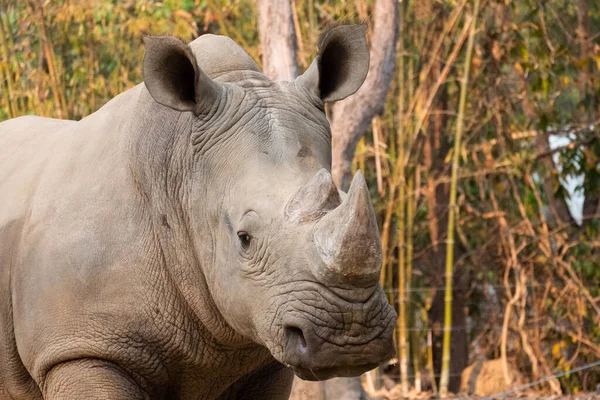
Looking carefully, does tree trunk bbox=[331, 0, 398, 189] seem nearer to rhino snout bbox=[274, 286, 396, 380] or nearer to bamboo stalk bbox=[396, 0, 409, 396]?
bamboo stalk bbox=[396, 0, 409, 396]

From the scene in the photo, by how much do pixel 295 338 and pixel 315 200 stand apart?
1.25ft

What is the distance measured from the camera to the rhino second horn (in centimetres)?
341

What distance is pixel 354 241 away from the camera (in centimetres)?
320

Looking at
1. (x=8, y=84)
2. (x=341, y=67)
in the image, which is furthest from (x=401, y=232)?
(x=341, y=67)

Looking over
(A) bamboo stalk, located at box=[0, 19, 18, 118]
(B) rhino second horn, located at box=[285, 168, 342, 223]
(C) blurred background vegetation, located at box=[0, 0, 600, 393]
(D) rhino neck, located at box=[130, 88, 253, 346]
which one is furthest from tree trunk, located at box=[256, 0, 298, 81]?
(B) rhino second horn, located at box=[285, 168, 342, 223]

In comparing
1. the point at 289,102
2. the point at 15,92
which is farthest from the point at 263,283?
the point at 15,92

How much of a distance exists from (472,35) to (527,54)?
1235mm

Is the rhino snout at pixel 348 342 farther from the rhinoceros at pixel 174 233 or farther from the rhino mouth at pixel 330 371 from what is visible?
the rhinoceros at pixel 174 233

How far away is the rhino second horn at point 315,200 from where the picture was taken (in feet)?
11.2

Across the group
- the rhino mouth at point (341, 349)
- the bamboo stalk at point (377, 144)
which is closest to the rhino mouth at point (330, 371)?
the rhino mouth at point (341, 349)

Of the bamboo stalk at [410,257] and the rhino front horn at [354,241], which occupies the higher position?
the rhino front horn at [354,241]

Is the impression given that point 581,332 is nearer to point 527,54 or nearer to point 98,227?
point 527,54

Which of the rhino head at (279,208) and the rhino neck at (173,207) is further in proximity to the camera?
the rhino neck at (173,207)

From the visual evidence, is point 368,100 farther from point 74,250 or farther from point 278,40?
point 74,250
